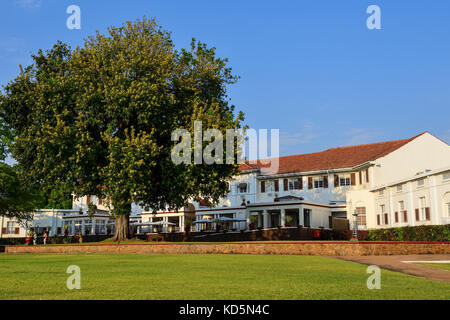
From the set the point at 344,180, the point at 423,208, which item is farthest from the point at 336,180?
the point at 423,208

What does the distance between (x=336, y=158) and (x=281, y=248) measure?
1221 inches

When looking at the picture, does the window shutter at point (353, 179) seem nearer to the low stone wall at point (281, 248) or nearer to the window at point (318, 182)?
the window at point (318, 182)

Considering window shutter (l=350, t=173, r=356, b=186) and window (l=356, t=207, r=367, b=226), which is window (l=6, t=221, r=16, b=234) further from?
window (l=356, t=207, r=367, b=226)

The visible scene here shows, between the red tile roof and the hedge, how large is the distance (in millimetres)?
12124

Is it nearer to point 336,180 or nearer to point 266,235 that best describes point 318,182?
point 336,180

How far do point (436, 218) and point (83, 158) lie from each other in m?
25.4

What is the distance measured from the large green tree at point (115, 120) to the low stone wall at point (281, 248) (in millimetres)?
3071

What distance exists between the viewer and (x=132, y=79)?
31.2 m

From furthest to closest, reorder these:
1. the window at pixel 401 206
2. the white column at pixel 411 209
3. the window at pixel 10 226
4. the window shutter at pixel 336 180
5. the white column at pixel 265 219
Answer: the window at pixel 10 226 < the window shutter at pixel 336 180 < the white column at pixel 265 219 < the window at pixel 401 206 < the white column at pixel 411 209

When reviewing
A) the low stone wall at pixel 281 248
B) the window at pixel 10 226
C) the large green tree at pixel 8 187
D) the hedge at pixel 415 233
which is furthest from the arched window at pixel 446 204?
the window at pixel 10 226

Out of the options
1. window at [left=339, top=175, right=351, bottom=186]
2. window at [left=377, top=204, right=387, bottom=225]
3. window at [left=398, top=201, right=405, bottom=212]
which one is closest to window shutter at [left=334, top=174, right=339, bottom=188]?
window at [left=339, top=175, right=351, bottom=186]

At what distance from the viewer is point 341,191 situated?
51312mm

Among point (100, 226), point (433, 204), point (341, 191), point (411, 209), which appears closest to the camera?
point (433, 204)

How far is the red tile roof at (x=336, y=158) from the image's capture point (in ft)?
165
